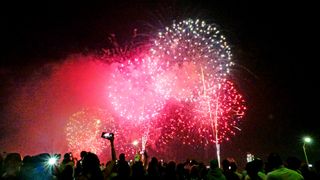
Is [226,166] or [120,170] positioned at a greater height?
[120,170]

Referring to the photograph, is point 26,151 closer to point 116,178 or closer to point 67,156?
point 67,156

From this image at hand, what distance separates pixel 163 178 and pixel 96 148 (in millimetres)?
27253

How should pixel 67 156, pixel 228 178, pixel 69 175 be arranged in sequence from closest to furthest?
pixel 69 175, pixel 228 178, pixel 67 156

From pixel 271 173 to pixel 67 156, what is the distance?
16.4ft

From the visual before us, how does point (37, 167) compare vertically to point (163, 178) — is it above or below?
above

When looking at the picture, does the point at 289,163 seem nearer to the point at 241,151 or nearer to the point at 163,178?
the point at 163,178

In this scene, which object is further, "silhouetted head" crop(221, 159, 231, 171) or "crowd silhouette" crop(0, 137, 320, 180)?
"silhouetted head" crop(221, 159, 231, 171)

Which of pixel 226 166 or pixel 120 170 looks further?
pixel 226 166

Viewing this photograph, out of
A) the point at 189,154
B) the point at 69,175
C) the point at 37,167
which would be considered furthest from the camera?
the point at 189,154

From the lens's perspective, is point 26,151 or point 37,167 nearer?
point 37,167

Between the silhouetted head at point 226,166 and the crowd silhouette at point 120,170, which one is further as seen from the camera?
the silhouetted head at point 226,166

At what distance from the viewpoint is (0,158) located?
620 cm

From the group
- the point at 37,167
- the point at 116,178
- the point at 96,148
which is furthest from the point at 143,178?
the point at 96,148

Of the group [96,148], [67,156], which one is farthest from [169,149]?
[67,156]
